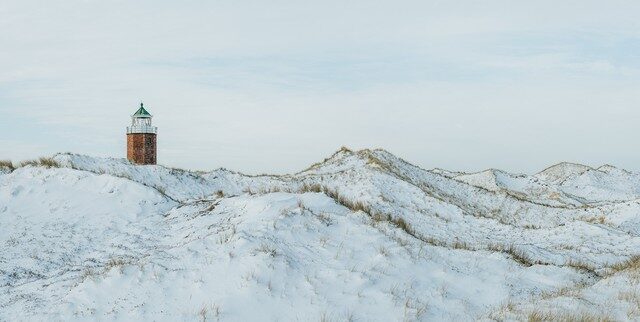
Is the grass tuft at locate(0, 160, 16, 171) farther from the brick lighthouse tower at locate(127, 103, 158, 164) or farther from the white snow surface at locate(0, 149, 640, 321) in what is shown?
the brick lighthouse tower at locate(127, 103, 158, 164)

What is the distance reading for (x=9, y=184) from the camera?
16.9 meters

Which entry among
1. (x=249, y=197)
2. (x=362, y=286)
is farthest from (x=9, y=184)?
(x=362, y=286)

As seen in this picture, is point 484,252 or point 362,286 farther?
point 484,252

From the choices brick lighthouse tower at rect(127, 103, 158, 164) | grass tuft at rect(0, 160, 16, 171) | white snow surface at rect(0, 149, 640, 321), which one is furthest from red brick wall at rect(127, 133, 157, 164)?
white snow surface at rect(0, 149, 640, 321)

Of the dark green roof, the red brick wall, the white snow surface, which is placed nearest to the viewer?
the white snow surface

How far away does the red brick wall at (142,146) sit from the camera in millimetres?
43156

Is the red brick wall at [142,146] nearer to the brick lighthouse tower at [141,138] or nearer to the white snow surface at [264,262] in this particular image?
the brick lighthouse tower at [141,138]

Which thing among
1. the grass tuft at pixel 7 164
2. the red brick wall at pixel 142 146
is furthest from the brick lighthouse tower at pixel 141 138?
the grass tuft at pixel 7 164

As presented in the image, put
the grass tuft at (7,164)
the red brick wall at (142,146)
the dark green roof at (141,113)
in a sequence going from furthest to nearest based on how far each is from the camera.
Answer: the dark green roof at (141,113)
the red brick wall at (142,146)
the grass tuft at (7,164)

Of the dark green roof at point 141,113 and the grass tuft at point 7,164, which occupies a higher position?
the dark green roof at point 141,113

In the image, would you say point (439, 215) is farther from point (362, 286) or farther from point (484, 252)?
point (362, 286)

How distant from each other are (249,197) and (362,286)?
6.56 m

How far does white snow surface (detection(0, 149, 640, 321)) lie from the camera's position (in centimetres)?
807

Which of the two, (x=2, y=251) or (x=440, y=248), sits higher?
(x=440, y=248)
